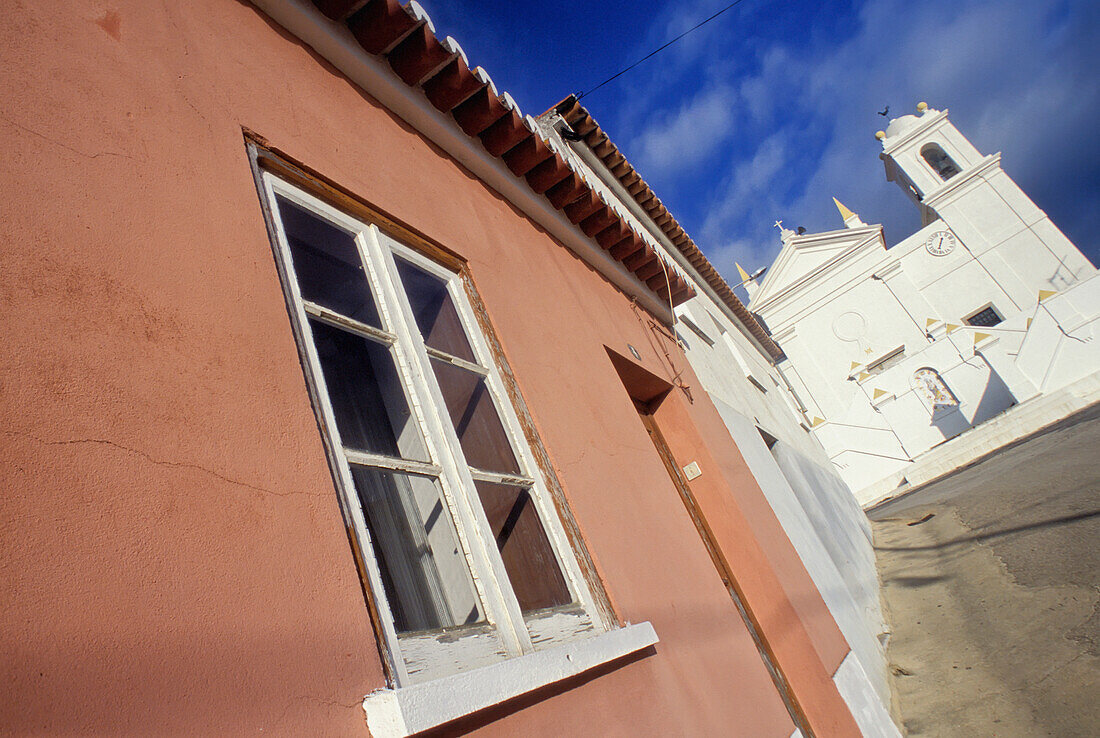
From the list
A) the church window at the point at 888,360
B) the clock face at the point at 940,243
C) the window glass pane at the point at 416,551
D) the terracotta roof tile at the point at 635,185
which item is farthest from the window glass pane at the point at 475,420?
the clock face at the point at 940,243

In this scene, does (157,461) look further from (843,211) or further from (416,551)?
(843,211)

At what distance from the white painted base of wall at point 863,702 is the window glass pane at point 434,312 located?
372 centimetres

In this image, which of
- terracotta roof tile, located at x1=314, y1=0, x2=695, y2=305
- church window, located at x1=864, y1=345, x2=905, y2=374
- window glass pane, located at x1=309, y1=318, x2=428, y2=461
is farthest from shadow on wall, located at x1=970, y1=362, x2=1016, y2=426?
window glass pane, located at x1=309, y1=318, x2=428, y2=461

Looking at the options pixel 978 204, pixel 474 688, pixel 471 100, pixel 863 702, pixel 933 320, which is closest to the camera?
pixel 474 688

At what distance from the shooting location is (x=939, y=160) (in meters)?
33.8

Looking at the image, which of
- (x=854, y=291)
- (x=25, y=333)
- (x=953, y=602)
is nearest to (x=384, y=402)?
(x=25, y=333)

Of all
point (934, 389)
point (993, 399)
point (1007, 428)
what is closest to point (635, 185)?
point (1007, 428)

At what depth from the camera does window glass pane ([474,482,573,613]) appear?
2.03 meters

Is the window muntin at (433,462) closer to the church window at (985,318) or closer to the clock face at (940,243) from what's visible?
the church window at (985,318)

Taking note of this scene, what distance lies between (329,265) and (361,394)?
62 centimetres

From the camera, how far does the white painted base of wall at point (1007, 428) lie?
62.3 feet

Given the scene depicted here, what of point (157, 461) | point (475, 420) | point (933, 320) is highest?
point (933, 320)

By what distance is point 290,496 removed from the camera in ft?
4.39

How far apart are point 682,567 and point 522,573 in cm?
119
